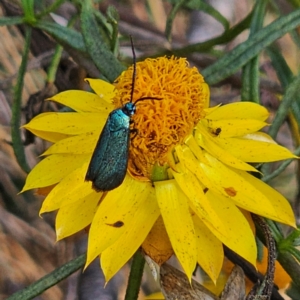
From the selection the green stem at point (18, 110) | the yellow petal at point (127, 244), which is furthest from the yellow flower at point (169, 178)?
the green stem at point (18, 110)

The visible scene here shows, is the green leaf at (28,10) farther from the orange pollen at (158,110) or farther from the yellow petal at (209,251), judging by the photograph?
the yellow petal at (209,251)

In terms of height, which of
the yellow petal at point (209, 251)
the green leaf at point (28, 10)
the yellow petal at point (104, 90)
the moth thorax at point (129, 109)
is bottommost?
the yellow petal at point (209, 251)

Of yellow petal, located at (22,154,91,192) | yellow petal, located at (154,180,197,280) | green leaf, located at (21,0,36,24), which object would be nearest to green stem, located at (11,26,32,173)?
green leaf, located at (21,0,36,24)

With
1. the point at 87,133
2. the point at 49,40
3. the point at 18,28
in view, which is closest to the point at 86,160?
the point at 87,133

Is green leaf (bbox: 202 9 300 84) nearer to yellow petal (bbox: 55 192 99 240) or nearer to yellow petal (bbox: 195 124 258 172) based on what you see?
yellow petal (bbox: 195 124 258 172)

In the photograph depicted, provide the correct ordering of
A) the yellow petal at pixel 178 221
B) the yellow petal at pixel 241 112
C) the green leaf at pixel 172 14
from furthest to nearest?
the green leaf at pixel 172 14
the yellow petal at pixel 241 112
the yellow petal at pixel 178 221

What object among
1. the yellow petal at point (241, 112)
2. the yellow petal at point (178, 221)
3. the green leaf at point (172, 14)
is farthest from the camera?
the green leaf at point (172, 14)

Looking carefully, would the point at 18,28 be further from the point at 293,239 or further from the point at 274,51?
the point at 293,239
